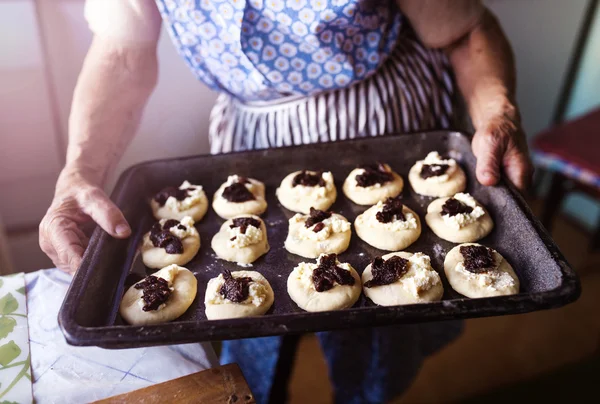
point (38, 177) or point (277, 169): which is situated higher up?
point (277, 169)

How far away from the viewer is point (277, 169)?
1942 millimetres

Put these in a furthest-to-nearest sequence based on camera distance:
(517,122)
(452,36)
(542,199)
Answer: (542,199) → (452,36) → (517,122)

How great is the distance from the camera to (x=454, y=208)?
167 cm

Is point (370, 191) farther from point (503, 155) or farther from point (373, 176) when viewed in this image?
point (503, 155)

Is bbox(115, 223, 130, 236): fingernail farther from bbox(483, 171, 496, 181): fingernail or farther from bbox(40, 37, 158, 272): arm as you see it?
bbox(483, 171, 496, 181): fingernail

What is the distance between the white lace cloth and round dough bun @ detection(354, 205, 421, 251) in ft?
2.10

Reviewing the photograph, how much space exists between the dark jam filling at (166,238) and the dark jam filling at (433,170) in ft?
2.90

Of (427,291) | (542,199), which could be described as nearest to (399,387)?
(427,291)

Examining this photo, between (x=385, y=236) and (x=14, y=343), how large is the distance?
108 cm

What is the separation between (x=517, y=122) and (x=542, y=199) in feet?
9.28

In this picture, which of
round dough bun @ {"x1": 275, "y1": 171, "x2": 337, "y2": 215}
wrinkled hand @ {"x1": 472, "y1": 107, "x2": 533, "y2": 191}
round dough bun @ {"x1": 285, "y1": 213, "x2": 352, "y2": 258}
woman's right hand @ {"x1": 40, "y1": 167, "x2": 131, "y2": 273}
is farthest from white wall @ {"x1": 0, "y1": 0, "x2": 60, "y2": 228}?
wrinkled hand @ {"x1": 472, "y1": 107, "x2": 533, "y2": 191}

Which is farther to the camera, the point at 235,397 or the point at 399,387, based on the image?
the point at 399,387

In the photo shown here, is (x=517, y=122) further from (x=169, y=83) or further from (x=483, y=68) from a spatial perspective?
(x=169, y=83)

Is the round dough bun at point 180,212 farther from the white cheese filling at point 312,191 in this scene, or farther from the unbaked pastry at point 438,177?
the unbaked pastry at point 438,177
